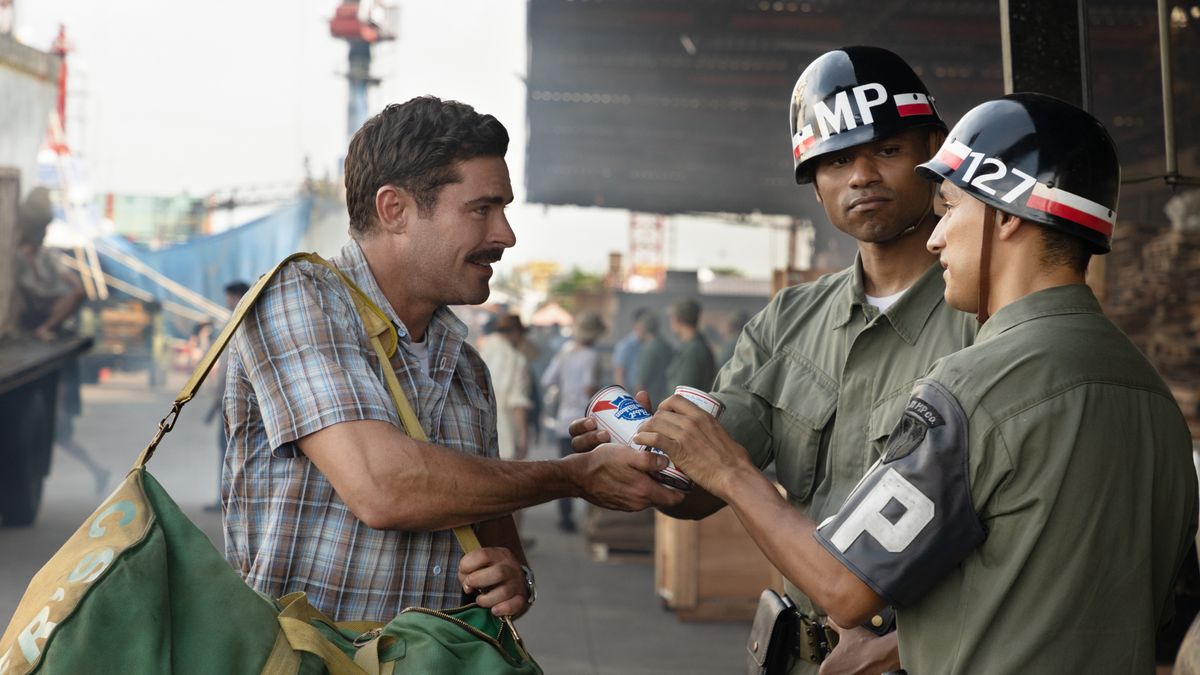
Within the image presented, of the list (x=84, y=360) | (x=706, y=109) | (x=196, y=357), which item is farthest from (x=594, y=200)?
(x=196, y=357)

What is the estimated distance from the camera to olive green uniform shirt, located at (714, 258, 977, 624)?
2746 millimetres

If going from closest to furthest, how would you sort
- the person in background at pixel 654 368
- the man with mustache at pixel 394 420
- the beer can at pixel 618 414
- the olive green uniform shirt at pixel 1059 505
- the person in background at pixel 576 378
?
the olive green uniform shirt at pixel 1059 505 → the man with mustache at pixel 394 420 → the beer can at pixel 618 414 → the person in background at pixel 576 378 → the person in background at pixel 654 368

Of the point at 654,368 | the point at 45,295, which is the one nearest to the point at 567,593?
the point at 654,368

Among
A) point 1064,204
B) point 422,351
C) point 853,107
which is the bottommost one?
point 422,351

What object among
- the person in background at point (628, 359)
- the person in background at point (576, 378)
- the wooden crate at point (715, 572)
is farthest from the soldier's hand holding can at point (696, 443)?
the person in background at point (628, 359)

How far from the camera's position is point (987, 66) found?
51.7ft

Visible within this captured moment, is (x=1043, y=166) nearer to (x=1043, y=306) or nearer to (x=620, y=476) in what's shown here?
(x=1043, y=306)

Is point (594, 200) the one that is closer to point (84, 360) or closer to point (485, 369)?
point (84, 360)

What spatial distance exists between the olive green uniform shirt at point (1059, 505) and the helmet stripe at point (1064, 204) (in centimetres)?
18

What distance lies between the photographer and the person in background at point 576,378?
12.0 m

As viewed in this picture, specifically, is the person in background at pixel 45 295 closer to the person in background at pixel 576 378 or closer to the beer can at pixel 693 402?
the person in background at pixel 576 378

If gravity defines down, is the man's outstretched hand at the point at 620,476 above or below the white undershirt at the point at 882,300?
below

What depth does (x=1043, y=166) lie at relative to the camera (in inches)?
81.9

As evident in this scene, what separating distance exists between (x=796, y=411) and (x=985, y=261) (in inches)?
34.3
